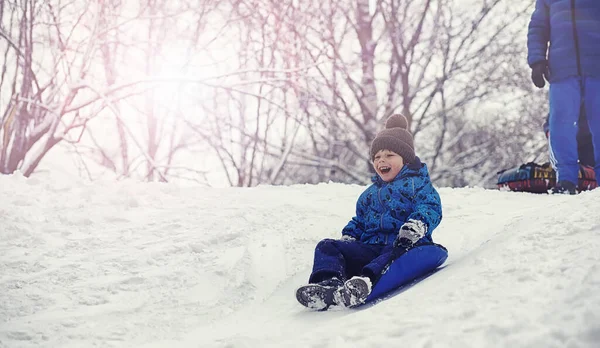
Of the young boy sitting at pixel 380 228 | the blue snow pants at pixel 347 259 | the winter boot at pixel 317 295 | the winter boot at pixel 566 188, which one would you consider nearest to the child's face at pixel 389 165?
the young boy sitting at pixel 380 228

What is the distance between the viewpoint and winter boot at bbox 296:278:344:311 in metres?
2.31

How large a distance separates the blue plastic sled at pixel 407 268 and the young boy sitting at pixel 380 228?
0.05m

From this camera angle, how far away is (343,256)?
8.77 ft

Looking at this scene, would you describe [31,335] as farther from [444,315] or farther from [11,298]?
[444,315]

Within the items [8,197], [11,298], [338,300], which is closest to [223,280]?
[338,300]

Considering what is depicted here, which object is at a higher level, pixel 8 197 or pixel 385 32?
pixel 385 32

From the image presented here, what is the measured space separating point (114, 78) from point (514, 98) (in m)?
8.41

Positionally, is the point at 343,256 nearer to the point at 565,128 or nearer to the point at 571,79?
the point at 565,128

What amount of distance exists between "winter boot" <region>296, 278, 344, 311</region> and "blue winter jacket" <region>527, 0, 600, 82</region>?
387 centimetres

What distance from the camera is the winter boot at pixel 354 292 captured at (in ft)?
7.29

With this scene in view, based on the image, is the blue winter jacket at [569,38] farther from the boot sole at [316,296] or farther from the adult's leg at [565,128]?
the boot sole at [316,296]

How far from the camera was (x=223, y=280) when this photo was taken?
2850 millimetres

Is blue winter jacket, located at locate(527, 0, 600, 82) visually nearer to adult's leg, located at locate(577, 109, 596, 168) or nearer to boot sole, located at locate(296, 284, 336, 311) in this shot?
adult's leg, located at locate(577, 109, 596, 168)

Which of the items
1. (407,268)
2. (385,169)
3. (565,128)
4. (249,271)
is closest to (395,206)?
(385,169)
